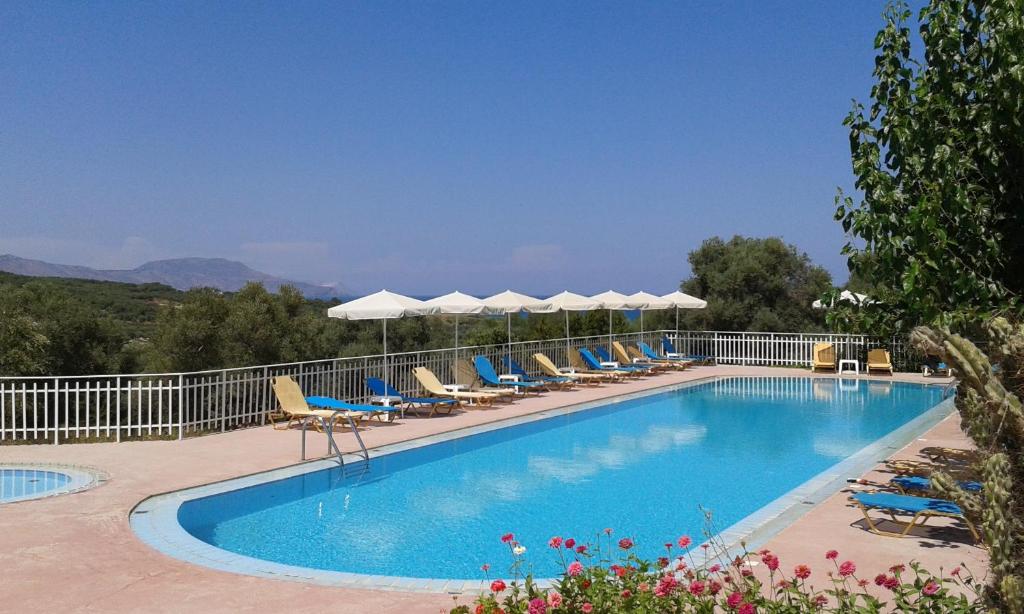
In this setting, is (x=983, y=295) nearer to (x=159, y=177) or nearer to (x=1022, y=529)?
(x=1022, y=529)

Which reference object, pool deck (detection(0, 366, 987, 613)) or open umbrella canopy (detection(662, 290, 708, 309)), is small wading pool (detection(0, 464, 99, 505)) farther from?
open umbrella canopy (detection(662, 290, 708, 309))

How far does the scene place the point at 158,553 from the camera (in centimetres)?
634

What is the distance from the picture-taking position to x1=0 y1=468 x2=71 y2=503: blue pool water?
8.65 meters

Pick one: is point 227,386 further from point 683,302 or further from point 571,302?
point 683,302

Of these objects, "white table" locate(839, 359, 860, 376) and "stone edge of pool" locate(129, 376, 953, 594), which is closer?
"stone edge of pool" locate(129, 376, 953, 594)

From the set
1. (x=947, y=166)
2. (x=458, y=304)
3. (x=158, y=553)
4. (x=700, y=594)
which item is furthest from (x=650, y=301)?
(x=700, y=594)

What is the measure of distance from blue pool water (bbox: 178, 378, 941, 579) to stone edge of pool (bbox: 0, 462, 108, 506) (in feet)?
4.58

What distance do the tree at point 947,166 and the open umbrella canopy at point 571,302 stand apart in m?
12.0

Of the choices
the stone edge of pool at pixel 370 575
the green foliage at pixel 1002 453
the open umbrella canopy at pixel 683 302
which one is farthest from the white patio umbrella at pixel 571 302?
the green foliage at pixel 1002 453

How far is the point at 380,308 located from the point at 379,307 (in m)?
0.06

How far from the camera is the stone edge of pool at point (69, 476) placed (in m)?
8.09

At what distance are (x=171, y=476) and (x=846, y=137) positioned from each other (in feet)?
26.5

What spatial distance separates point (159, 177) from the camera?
4784 cm

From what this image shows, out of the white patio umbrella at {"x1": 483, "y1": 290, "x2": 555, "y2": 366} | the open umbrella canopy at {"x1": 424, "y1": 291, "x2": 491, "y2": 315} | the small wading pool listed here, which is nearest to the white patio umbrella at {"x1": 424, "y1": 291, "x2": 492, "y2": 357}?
the open umbrella canopy at {"x1": 424, "y1": 291, "x2": 491, "y2": 315}
